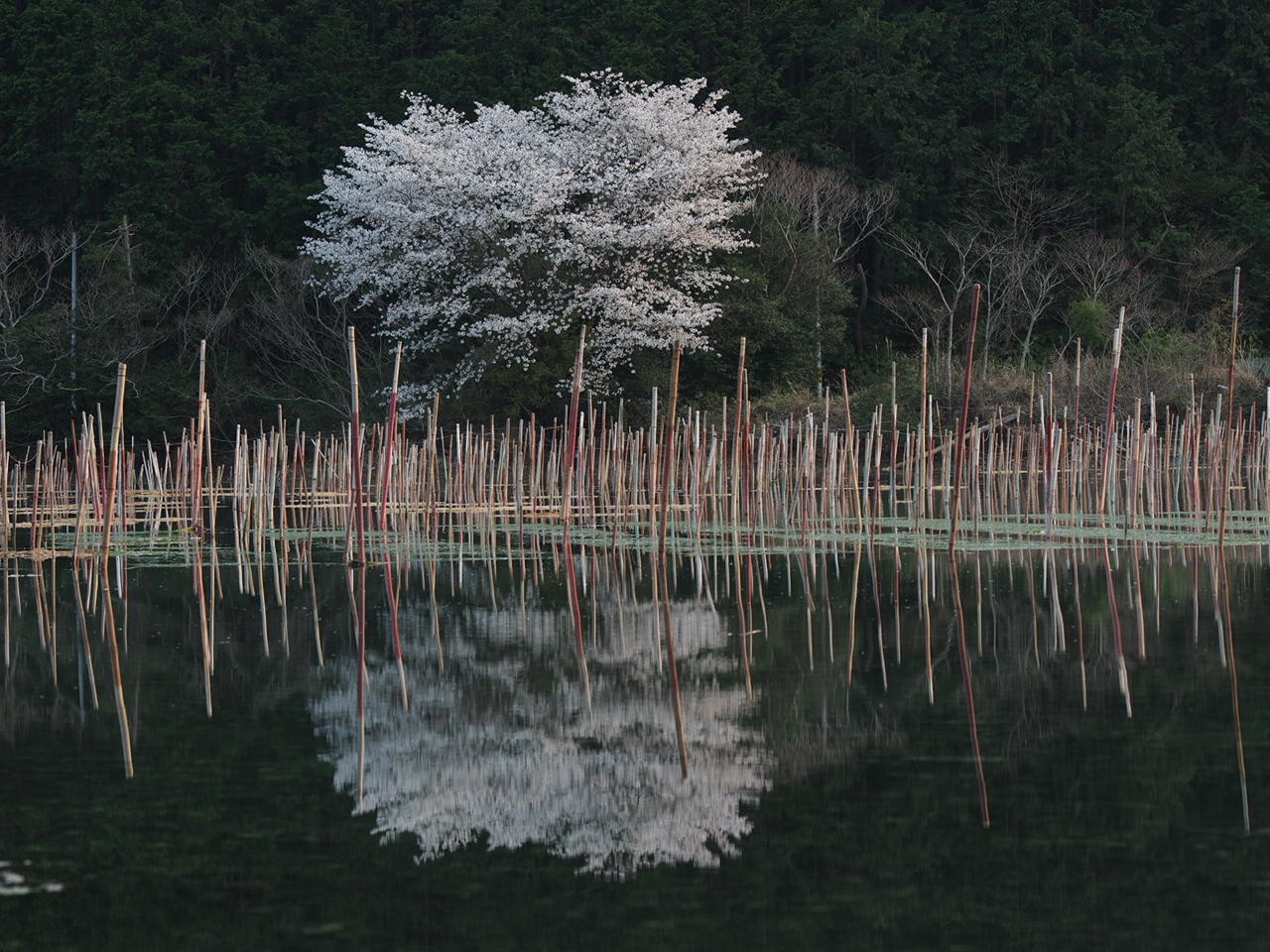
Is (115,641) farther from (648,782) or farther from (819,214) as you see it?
(819,214)

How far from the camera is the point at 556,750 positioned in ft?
17.2

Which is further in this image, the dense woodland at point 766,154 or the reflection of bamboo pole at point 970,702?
the dense woodland at point 766,154

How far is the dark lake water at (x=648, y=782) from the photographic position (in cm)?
359

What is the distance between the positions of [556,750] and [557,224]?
1994cm

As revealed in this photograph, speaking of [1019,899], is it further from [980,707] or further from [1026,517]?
[1026,517]

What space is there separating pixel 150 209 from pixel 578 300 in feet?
37.2

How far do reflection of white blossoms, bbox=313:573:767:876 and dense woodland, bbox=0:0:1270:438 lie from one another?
19572 mm

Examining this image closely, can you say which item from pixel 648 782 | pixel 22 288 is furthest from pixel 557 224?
pixel 648 782

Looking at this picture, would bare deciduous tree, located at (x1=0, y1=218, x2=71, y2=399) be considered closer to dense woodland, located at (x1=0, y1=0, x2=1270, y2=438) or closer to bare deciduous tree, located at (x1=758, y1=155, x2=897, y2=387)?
dense woodland, located at (x1=0, y1=0, x2=1270, y2=438)

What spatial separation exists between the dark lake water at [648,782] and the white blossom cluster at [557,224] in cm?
1515

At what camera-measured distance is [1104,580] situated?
10.1 meters

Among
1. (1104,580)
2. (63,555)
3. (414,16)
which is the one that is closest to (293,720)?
(1104,580)

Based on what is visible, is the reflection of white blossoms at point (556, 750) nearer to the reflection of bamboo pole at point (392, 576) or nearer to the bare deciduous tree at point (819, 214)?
the reflection of bamboo pole at point (392, 576)

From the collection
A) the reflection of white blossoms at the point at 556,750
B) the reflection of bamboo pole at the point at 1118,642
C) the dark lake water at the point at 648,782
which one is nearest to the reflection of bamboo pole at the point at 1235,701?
the dark lake water at the point at 648,782
